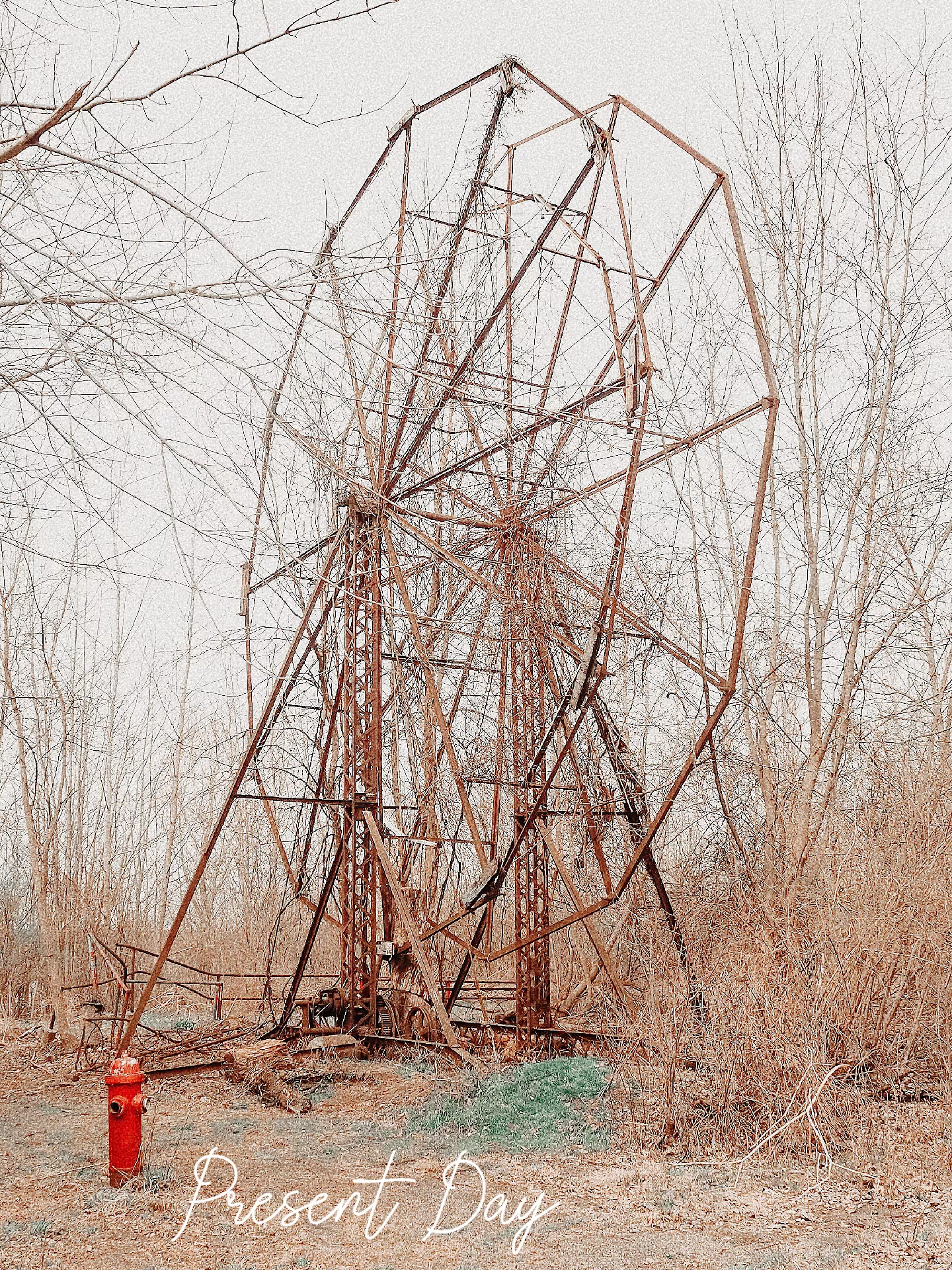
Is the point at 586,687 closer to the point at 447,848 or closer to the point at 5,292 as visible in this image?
the point at 5,292

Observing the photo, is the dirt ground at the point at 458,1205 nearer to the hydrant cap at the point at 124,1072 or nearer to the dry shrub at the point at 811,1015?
the dry shrub at the point at 811,1015

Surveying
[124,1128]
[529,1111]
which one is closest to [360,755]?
[529,1111]

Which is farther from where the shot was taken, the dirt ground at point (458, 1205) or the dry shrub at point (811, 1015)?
the dry shrub at point (811, 1015)

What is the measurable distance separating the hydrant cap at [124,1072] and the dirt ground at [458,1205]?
1.64 ft

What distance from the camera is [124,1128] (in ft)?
18.2

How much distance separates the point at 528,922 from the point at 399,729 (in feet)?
14.9

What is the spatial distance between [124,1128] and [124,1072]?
0.26 meters

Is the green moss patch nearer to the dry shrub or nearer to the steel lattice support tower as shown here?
the dry shrub

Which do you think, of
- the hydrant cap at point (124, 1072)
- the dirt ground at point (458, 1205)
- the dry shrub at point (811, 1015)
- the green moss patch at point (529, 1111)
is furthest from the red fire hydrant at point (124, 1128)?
the dry shrub at point (811, 1015)

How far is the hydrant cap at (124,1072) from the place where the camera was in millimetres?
5586

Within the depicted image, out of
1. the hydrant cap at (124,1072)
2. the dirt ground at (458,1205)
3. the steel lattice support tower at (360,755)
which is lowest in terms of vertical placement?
the dirt ground at (458,1205)

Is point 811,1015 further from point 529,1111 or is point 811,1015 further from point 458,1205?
point 458,1205

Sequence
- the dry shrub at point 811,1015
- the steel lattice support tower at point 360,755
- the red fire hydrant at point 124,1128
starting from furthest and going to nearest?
the steel lattice support tower at point 360,755, the dry shrub at point 811,1015, the red fire hydrant at point 124,1128

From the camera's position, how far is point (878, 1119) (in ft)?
18.5
